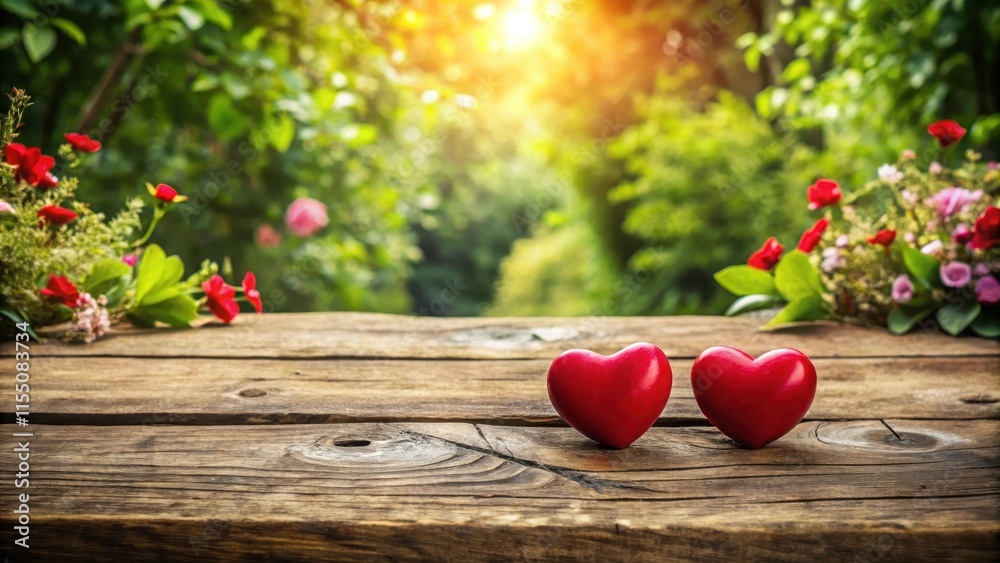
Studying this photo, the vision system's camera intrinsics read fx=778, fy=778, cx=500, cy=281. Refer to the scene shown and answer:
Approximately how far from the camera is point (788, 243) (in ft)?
15.4

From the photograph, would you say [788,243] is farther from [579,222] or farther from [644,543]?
[644,543]

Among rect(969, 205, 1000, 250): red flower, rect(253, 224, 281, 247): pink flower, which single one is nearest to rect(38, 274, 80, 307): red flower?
rect(969, 205, 1000, 250): red flower

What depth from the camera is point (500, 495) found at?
782 mm

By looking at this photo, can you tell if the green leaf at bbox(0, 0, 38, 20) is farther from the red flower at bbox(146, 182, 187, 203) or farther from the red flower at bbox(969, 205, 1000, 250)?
the red flower at bbox(969, 205, 1000, 250)

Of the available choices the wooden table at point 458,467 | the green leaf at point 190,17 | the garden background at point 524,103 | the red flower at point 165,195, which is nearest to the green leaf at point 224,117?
the garden background at point 524,103

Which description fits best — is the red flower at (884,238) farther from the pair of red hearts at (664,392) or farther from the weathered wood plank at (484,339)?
the pair of red hearts at (664,392)

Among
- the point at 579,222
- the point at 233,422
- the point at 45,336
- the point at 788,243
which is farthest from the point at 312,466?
the point at 579,222

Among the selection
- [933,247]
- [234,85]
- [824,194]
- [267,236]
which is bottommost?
[267,236]

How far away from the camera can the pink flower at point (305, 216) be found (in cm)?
376

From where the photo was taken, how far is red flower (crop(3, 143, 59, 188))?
1.39 meters

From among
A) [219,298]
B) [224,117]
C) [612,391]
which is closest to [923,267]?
[612,391]

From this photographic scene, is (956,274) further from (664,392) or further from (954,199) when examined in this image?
(664,392)

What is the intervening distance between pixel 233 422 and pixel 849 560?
740 millimetres

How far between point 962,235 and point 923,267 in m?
0.10
